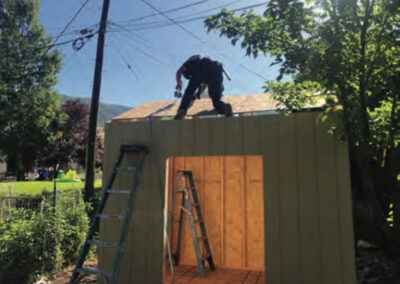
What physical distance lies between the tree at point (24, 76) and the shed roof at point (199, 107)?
14348 millimetres

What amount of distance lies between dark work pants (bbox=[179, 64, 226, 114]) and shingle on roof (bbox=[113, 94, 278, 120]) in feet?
1.47

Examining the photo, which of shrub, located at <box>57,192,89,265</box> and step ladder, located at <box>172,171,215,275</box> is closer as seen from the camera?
step ladder, located at <box>172,171,215,275</box>

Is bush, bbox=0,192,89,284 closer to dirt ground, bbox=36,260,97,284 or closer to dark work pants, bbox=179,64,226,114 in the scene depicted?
dirt ground, bbox=36,260,97,284

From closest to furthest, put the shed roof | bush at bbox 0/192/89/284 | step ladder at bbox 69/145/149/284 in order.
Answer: step ladder at bbox 69/145/149/284 → bush at bbox 0/192/89/284 → the shed roof

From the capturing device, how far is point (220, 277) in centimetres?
436

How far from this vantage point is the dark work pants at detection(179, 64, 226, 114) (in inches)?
160

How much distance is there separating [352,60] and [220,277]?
3.35 m

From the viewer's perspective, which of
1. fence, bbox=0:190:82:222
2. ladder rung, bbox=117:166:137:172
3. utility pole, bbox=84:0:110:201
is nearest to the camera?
ladder rung, bbox=117:166:137:172

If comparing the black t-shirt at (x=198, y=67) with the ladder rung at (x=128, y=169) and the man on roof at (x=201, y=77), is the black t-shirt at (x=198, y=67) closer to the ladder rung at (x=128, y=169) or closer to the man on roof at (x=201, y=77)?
the man on roof at (x=201, y=77)

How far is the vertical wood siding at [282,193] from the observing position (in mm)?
3053

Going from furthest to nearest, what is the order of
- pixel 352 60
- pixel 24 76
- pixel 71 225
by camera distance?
pixel 24 76 < pixel 71 225 < pixel 352 60

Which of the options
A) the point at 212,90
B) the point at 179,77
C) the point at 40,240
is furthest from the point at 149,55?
the point at 40,240

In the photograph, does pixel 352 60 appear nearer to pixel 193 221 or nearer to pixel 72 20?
pixel 193 221

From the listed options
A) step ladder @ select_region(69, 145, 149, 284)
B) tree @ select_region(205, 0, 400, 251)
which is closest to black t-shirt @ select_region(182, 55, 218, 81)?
tree @ select_region(205, 0, 400, 251)
